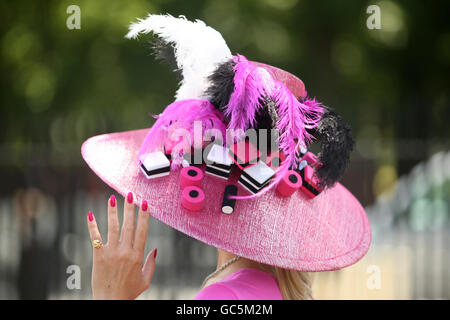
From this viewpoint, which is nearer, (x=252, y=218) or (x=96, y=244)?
(x=96, y=244)

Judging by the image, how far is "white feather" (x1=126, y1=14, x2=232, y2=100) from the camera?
2.07 metres

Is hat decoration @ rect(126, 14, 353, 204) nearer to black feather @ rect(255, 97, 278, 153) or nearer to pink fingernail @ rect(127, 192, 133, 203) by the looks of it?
black feather @ rect(255, 97, 278, 153)

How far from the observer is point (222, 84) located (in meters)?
1.94

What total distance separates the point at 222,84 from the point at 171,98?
27.7ft

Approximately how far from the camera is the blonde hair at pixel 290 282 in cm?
214

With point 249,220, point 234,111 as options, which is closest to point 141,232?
point 249,220

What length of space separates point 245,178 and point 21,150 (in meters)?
6.00

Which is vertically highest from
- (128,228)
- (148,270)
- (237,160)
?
(237,160)

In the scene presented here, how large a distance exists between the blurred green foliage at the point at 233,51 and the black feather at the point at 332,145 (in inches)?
304

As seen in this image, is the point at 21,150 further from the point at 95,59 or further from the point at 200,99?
the point at 200,99

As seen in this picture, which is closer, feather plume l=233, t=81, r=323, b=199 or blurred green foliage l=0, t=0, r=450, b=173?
feather plume l=233, t=81, r=323, b=199

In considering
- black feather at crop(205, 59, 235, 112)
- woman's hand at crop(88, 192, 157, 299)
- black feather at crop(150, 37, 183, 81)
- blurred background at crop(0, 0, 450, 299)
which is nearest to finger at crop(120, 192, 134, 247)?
woman's hand at crop(88, 192, 157, 299)

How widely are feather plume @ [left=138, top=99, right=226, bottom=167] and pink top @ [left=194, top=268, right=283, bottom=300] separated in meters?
0.53

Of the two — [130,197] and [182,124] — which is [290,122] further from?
A: [130,197]
